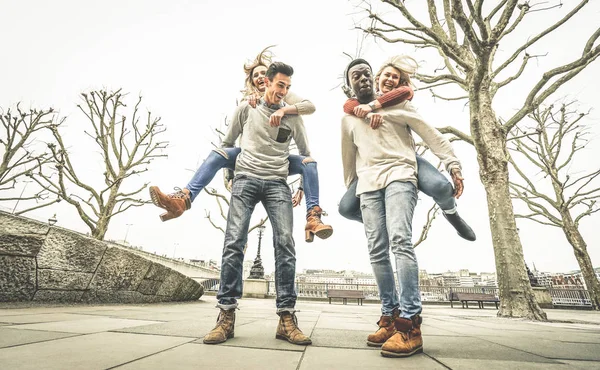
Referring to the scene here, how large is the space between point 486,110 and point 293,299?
686cm

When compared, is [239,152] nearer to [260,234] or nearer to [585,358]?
[585,358]

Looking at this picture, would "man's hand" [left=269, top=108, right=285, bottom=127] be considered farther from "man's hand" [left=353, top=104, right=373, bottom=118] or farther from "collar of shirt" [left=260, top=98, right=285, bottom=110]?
"man's hand" [left=353, top=104, right=373, bottom=118]

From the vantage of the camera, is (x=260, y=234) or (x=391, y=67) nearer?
(x=391, y=67)

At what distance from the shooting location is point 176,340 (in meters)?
1.70

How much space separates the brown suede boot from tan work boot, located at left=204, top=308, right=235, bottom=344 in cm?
93

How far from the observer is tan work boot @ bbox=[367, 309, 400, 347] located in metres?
1.82

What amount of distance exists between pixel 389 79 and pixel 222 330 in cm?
227

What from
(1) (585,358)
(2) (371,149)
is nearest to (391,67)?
(2) (371,149)

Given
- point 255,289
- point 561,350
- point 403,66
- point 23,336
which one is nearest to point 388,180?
point 403,66

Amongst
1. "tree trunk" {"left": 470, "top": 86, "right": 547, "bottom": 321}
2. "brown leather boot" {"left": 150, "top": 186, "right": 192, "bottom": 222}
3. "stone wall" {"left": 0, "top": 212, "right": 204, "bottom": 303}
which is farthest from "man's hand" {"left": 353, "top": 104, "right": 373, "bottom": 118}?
"tree trunk" {"left": 470, "top": 86, "right": 547, "bottom": 321}

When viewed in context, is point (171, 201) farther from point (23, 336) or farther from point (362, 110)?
point (362, 110)

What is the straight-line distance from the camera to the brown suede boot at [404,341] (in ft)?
4.90

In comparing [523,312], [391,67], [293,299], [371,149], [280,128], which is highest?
[391,67]

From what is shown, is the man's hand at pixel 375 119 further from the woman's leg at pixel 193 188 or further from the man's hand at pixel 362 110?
the woman's leg at pixel 193 188
